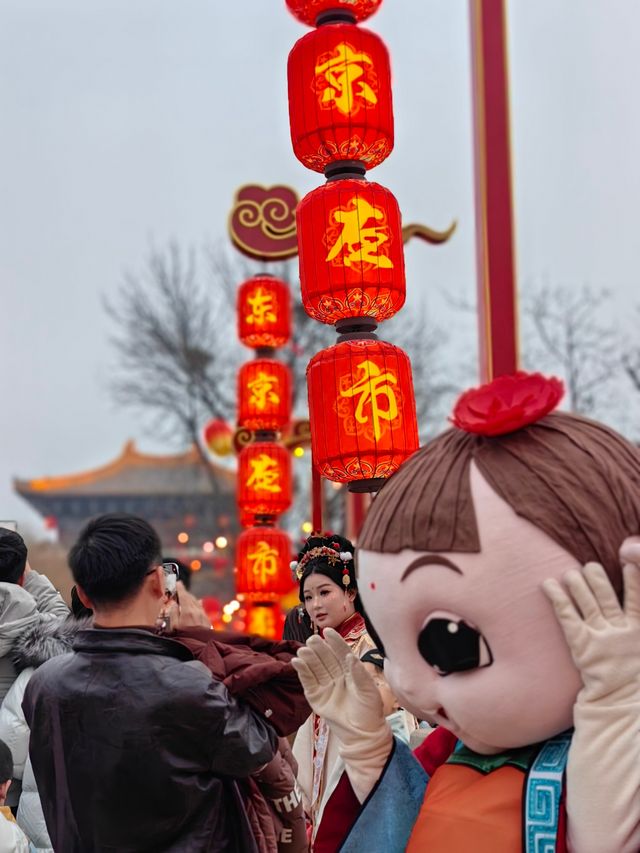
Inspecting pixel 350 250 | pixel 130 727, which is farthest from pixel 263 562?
pixel 130 727

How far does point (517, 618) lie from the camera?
72.0 inches

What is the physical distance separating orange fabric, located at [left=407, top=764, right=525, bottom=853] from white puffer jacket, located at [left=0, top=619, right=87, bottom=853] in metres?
2.00

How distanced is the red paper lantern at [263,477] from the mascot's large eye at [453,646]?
8.78 meters

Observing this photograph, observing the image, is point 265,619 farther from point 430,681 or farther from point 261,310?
point 430,681

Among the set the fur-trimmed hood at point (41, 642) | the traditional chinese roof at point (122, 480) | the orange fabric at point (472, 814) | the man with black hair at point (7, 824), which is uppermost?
the orange fabric at point (472, 814)

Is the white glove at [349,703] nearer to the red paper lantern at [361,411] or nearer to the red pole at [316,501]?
the red pole at [316,501]

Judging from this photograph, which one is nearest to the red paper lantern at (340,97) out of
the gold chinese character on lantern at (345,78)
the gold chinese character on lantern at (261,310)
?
the gold chinese character on lantern at (345,78)

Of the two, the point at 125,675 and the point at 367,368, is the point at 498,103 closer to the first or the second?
the point at 367,368

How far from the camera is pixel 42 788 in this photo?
8.68ft

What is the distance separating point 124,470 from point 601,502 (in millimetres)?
30221

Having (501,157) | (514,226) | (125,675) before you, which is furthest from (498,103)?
(125,675)

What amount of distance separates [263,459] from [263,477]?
0.19 m

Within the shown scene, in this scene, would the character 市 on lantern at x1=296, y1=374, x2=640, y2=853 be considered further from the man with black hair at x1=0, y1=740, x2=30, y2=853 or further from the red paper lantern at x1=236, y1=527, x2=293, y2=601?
the red paper lantern at x1=236, y1=527, x2=293, y2=601

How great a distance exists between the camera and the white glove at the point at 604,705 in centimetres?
175
